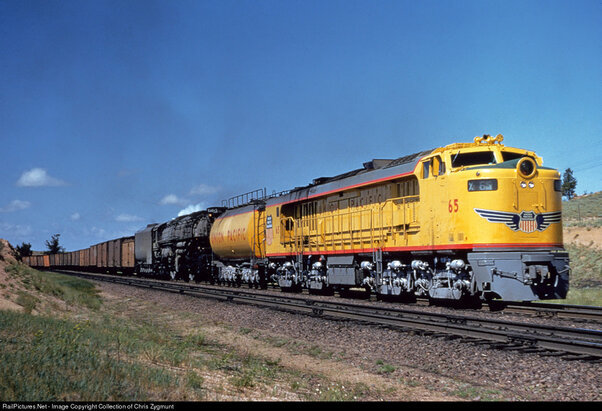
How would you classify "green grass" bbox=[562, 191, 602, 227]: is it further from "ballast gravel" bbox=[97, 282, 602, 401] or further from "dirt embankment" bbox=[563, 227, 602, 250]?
"ballast gravel" bbox=[97, 282, 602, 401]

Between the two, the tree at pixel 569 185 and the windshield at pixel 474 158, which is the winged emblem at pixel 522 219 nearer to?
the windshield at pixel 474 158

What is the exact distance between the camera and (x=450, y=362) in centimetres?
821

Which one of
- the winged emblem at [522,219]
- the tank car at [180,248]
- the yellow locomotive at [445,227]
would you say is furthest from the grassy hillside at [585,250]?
the tank car at [180,248]

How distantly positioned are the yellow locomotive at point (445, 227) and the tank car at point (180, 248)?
1258cm

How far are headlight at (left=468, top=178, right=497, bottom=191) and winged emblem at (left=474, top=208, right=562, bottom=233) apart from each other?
544mm

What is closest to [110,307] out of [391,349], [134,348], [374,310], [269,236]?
[269,236]

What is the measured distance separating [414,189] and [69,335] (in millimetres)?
10579

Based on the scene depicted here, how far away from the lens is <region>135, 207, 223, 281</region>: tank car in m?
32.3

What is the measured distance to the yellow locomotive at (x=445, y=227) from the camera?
12930 mm

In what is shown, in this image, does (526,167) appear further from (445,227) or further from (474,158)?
(445,227)

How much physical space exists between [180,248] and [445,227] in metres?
23.8

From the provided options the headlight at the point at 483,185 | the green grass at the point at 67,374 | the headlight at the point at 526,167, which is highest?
the headlight at the point at 526,167

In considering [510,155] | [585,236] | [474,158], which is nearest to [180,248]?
[474,158]

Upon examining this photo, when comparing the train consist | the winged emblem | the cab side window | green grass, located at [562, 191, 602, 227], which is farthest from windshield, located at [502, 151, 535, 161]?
green grass, located at [562, 191, 602, 227]
